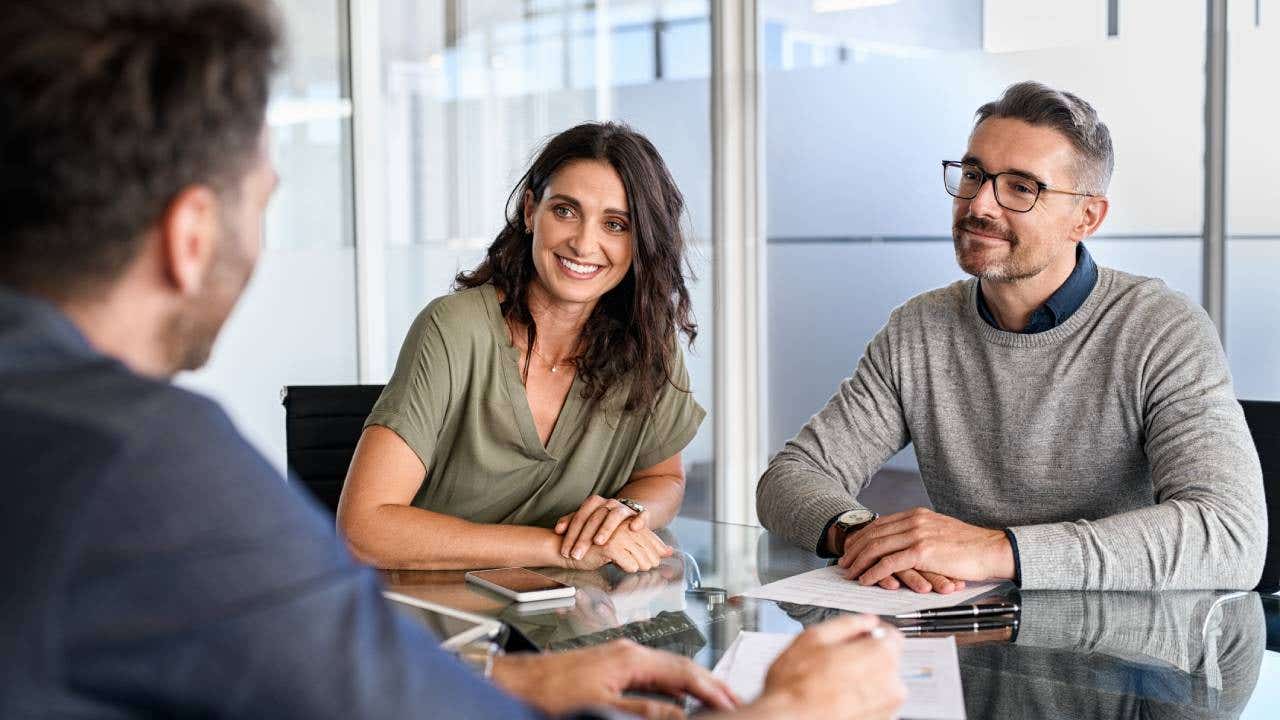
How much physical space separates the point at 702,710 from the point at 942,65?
344 centimetres

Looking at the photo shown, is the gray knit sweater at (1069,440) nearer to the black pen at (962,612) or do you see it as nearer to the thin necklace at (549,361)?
the black pen at (962,612)

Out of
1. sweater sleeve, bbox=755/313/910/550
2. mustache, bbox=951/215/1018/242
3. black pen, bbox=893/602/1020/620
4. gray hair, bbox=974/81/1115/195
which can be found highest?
gray hair, bbox=974/81/1115/195

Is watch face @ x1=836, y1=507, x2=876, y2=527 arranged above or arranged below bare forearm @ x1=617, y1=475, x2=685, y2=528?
above

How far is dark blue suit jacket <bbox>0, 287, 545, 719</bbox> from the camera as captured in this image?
0.73 metres

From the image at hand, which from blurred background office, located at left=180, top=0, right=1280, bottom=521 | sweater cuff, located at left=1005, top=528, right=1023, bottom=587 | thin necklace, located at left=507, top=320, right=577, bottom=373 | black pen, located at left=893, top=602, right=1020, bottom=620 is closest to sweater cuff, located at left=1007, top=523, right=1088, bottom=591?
sweater cuff, located at left=1005, top=528, right=1023, bottom=587

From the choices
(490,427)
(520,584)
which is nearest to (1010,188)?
Result: (490,427)

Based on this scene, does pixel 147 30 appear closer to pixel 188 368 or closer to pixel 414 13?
pixel 188 368

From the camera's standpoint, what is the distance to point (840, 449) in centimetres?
244

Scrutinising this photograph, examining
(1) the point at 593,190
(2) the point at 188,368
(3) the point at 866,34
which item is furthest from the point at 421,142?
(2) the point at 188,368

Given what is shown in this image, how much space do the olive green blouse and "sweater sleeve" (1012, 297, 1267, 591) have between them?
88 cm

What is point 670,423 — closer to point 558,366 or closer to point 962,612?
point 558,366

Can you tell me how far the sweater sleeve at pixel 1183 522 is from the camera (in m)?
1.87

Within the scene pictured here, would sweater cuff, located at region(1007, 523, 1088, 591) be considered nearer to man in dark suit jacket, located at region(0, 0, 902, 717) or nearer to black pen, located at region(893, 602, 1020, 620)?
black pen, located at region(893, 602, 1020, 620)

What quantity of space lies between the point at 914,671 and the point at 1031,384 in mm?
1056
